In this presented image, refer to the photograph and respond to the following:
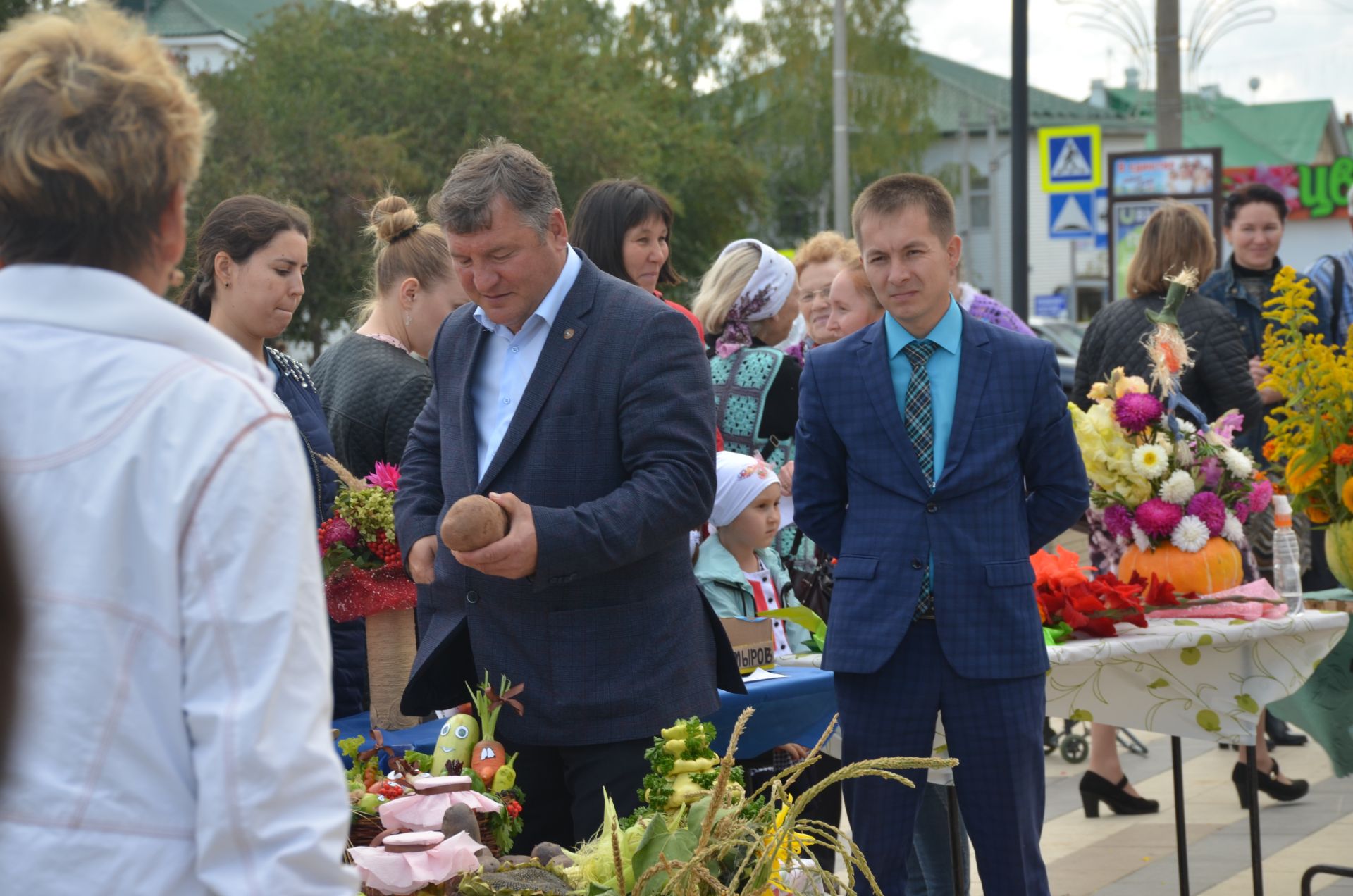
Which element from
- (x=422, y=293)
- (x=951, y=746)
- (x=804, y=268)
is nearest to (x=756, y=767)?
(x=951, y=746)

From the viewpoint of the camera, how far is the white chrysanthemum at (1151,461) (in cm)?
456

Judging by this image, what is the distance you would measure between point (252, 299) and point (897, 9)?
40895 mm

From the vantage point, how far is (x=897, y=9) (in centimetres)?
4216

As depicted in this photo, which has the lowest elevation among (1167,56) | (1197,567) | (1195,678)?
(1195,678)

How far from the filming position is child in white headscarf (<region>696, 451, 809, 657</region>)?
4062 millimetres

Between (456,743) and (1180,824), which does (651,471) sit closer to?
(456,743)

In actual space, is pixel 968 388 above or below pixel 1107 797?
above

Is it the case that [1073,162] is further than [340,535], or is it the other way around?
[1073,162]

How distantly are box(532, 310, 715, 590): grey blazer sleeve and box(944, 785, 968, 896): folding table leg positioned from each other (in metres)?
1.31

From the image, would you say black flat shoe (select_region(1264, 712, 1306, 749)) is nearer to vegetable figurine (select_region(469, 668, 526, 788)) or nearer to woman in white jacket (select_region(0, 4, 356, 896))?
vegetable figurine (select_region(469, 668, 526, 788))

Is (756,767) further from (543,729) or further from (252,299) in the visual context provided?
(252,299)

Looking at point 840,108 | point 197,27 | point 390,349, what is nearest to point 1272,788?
point 390,349

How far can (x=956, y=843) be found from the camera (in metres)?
3.83

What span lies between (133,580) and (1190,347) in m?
5.01
